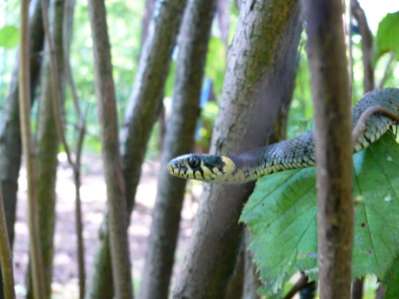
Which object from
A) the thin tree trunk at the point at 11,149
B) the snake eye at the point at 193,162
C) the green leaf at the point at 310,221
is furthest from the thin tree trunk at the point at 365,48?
the thin tree trunk at the point at 11,149

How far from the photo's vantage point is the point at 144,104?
5.25ft

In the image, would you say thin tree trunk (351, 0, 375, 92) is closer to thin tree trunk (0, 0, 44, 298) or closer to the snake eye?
the snake eye

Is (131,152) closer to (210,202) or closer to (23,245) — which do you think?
(210,202)

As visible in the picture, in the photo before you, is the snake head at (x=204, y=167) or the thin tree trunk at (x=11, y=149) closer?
the snake head at (x=204, y=167)

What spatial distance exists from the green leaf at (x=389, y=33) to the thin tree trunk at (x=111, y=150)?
1.49 feet

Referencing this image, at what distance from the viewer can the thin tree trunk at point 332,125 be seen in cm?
35

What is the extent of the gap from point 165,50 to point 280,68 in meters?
0.65

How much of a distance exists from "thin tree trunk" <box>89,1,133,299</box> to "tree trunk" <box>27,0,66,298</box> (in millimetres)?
575

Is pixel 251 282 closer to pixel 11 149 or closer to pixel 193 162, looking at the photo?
pixel 193 162

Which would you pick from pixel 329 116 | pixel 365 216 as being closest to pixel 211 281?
pixel 365 216

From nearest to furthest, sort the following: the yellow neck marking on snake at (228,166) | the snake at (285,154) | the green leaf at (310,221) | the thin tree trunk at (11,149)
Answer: the green leaf at (310,221) < the snake at (285,154) < the yellow neck marking on snake at (228,166) < the thin tree trunk at (11,149)

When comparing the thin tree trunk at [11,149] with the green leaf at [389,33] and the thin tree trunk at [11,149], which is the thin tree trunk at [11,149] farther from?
the green leaf at [389,33]

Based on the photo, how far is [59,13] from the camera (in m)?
1.67

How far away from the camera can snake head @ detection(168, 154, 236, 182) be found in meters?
0.98
